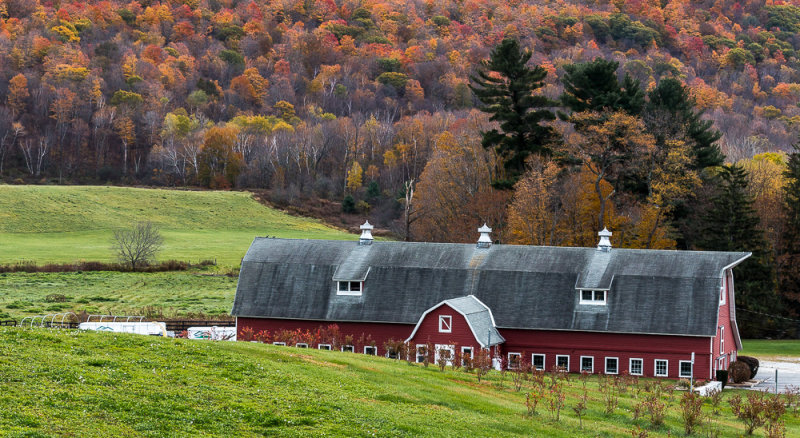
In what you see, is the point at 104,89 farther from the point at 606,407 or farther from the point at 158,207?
the point at 606,407

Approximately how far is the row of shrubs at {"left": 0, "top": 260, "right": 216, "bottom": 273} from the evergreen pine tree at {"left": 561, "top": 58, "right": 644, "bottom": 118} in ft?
107

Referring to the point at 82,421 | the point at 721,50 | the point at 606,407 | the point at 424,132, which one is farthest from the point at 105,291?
the point at 721,50

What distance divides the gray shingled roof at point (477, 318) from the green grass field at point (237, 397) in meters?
13.2

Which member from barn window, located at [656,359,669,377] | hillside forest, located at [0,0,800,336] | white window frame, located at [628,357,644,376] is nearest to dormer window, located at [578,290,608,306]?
white window frame, located at [628,357,644,376]

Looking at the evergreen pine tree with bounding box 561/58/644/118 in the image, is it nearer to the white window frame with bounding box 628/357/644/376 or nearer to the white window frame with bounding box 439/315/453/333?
the white window frame with bounding box 628/357/644/376

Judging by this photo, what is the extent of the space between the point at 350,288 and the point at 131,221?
62902 mm

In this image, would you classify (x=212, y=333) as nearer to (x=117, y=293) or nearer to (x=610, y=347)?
(x=610, y=347)

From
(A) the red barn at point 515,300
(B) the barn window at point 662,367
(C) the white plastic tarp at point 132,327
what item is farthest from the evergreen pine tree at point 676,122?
(C) the white plastic tarp at point 132,327

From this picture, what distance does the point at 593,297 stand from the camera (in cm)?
4459

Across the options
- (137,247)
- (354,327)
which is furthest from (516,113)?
(137,247)

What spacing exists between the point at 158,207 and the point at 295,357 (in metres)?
88.1

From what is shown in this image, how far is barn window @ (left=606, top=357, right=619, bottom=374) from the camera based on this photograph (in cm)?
4359

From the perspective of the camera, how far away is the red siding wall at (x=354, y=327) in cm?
4531

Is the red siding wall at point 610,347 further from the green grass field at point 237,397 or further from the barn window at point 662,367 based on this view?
the green grass field at point 237,397
